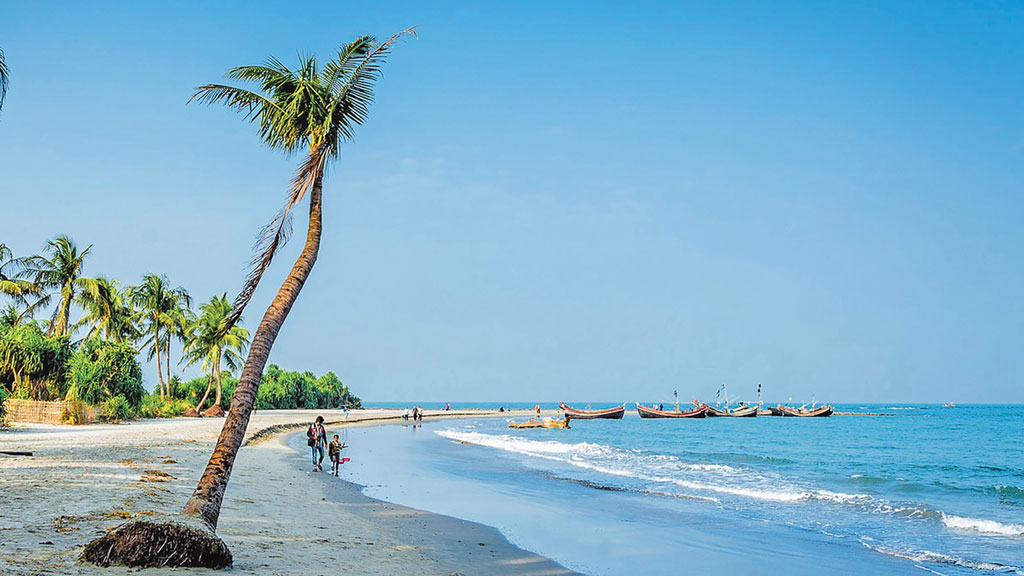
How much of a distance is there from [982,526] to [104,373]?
4059 cm

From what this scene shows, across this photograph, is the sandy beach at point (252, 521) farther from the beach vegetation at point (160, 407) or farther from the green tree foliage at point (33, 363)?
the beach vegetation at point (160, 407)

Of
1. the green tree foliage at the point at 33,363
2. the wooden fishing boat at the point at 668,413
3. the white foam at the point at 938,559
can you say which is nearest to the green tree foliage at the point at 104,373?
the green tree foliage at the point at 33,363

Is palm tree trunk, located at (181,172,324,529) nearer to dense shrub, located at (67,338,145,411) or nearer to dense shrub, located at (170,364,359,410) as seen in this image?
dense shrub, located at (67,338,145,411)

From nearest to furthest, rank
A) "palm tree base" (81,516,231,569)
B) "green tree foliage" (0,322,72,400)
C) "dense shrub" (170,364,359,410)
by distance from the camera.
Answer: "palm tree base" (81,516,231,569), "green tree foliage" (0,322,72,400), "dense shrub" (170,364,359,410)

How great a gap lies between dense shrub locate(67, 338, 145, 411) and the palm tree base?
34.9 meters

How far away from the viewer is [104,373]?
38750mm

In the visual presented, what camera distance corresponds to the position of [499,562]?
34.6 feet

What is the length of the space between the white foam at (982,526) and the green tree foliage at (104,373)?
3931 cm

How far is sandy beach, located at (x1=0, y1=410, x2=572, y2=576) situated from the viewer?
28.2 ft

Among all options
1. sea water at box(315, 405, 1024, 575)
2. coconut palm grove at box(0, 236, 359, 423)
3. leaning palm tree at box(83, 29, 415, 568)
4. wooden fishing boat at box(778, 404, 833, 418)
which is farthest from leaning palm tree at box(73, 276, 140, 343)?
wooden fishing boat at box(778, 404, 833, 418)

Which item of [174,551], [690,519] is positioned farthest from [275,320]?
[690,519]

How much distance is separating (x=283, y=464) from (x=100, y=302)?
35.6 metres

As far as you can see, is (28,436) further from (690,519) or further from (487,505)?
(690,519)

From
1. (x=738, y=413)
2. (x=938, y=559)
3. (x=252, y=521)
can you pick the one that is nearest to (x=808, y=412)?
(x=738, y=413)
